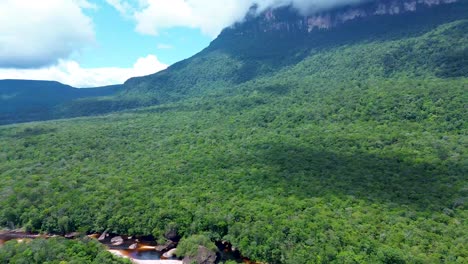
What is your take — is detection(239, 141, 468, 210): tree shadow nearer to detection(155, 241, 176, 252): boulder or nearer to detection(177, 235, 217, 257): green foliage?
detection(177, 235, 217, 257): green foliage

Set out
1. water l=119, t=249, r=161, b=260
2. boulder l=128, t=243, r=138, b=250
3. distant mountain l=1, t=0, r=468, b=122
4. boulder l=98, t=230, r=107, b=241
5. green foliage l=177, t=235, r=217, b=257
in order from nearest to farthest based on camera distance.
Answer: green foliage l=177, t=235, r=217, b=257, water l=119, t=249, r=161, b=260, boulder l=128, t=243, r=138, b=250, boulder l=98, t=230, r=107, b=241, distant mountain l=1, t=0, r=468, b=122

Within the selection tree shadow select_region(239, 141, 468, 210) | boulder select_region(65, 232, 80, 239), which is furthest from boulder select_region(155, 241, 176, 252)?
tree shadow select_region(239, 141, 468, 210)

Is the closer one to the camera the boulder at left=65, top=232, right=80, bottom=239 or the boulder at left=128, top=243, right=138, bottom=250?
the boulder at left=128, top=243, right=138, bottom=250

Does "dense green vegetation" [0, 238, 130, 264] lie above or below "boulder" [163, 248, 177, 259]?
above

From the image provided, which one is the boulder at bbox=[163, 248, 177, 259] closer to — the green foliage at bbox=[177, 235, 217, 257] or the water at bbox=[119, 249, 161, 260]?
the water at bbox=[119, 249, 161, 260]

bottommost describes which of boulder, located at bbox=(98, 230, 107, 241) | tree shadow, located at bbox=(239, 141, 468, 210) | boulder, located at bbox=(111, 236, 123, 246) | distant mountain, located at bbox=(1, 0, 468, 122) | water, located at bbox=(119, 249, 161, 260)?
water, located at bbox=(119, 249, 161, 260)

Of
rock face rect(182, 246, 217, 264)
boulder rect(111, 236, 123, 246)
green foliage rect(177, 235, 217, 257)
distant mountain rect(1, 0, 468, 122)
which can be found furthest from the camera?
distant mountain rect(1, 0, 468, 122)

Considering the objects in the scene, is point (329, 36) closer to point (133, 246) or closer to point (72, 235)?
point (133, 246)

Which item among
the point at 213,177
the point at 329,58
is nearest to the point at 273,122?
the point at 213,177
